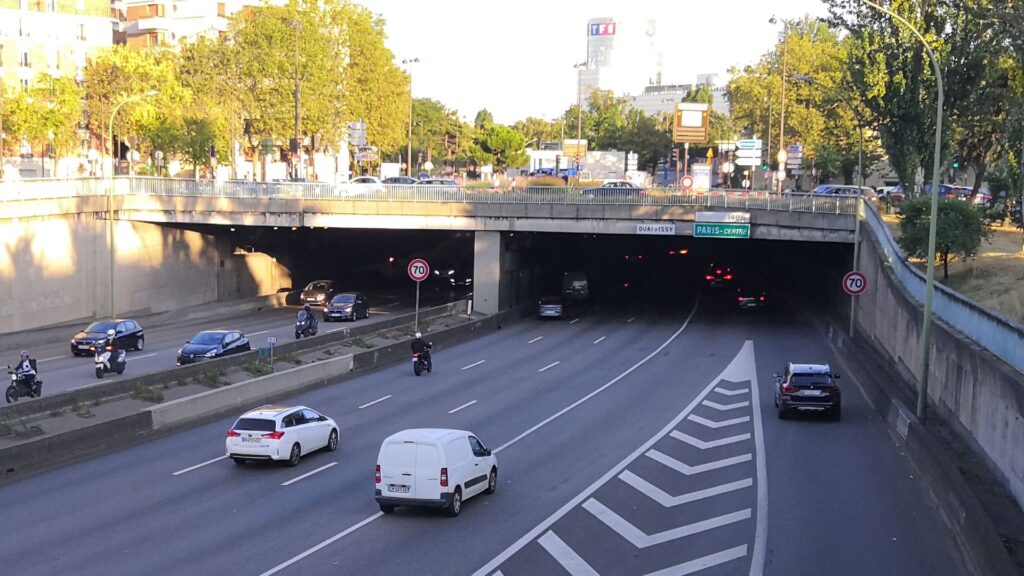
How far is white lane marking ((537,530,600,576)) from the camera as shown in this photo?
16406 mm

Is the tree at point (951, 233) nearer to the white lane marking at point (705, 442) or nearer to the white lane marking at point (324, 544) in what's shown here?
the white lane marking at point (705, 442)

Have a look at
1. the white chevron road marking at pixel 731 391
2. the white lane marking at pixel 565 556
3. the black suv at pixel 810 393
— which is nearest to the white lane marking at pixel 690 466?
the black suv at pixel 810 393

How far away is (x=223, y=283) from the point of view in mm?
64125

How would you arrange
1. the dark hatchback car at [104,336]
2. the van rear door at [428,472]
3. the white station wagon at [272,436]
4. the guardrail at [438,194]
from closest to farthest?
the van rear door at [428,472] → the white station wagon at [272,436] → the dark hatchback car at [104,336] → the guardrail at [438,194]

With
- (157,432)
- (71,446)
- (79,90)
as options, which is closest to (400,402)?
(157,432)

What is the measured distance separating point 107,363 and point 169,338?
13781 millimetres

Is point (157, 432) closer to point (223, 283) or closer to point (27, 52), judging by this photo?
point (223, 283)

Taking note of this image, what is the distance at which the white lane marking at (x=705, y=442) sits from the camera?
26688mm

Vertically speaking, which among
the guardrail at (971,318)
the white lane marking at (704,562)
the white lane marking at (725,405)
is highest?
the guardrail at (971,318)

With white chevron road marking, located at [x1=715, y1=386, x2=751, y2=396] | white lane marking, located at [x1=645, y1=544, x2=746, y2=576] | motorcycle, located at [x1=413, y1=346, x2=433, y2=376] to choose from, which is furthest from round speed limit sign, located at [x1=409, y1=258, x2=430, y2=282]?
white lane marking, located at [x1=645, y1=544, x2=746, y2=576]

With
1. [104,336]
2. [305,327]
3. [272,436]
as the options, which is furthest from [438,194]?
[272,436]

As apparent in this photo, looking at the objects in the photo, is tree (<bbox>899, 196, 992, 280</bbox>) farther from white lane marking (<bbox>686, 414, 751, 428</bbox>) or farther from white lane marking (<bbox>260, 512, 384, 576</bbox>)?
white lane marking (<bbox>260, 512, 384, 576</bbox>)

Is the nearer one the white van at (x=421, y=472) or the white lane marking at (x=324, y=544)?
the white lane marking at (x=324, y=544)

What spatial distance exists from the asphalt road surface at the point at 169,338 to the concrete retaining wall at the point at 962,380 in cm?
2478
